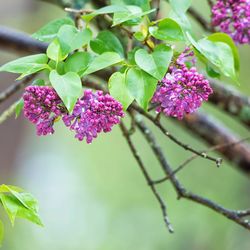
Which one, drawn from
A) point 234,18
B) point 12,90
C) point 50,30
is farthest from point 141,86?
point 12,90

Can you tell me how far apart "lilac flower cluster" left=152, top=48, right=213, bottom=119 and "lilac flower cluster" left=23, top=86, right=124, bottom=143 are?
0.32 feet

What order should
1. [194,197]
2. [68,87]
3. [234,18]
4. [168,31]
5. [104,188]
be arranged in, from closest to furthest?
1. [68,87]
2. [168,31]
3. [234,18]
4. [194,197]
5. [104,188]

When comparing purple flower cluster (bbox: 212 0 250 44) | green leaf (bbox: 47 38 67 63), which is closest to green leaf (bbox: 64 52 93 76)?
green leaf (bbox: 47 38 67 63)

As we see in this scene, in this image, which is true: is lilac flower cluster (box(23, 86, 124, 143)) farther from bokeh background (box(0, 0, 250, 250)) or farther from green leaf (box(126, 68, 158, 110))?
bokeh background (box(0, 0, 250, 250))

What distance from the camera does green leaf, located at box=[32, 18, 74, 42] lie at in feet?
3.95

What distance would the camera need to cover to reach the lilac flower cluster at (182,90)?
1.06 metres

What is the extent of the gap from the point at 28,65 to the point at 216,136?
1.37 metres

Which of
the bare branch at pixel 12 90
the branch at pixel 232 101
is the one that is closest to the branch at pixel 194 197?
the bare branch at pixel 12 90

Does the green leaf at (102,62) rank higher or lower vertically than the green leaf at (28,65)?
lower

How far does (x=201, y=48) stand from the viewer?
1124 mm

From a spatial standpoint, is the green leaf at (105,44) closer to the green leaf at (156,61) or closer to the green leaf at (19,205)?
the green leaf at (156,61)

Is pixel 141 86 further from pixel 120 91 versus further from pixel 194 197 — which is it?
pixel 194 197

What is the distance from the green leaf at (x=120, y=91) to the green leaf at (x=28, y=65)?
11cm

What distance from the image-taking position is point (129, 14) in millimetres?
1103
